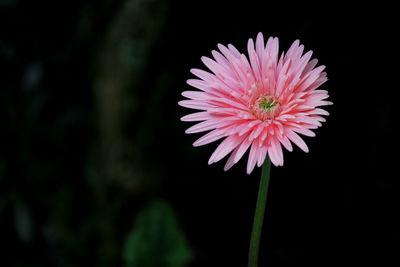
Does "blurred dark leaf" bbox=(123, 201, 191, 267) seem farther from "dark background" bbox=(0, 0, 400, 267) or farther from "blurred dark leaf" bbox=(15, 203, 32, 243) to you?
"blurred dark leaf" bbox=(15, 203, 32, 243)

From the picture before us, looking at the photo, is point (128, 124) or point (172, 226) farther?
point (128, 124)

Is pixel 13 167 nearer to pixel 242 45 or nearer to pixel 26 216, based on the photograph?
pixel 26 216

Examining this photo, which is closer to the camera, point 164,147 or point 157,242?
point 157,242

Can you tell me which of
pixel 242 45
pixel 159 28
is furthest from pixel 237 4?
pixel 159 28

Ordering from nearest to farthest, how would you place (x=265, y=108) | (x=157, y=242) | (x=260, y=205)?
(x=260, y=205)
(x=265, y=108)
(x=157, y=242)

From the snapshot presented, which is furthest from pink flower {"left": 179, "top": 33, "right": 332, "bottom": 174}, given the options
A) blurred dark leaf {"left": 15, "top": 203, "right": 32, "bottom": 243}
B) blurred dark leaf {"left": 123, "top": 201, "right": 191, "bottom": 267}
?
blurred dark leaf {"left": 15, "top": 203, "right": 32, "bottom": 243}

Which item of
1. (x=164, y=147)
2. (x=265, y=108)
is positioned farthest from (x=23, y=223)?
(x=265, y=108)

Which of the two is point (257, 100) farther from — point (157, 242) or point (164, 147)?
point (164, 147)
